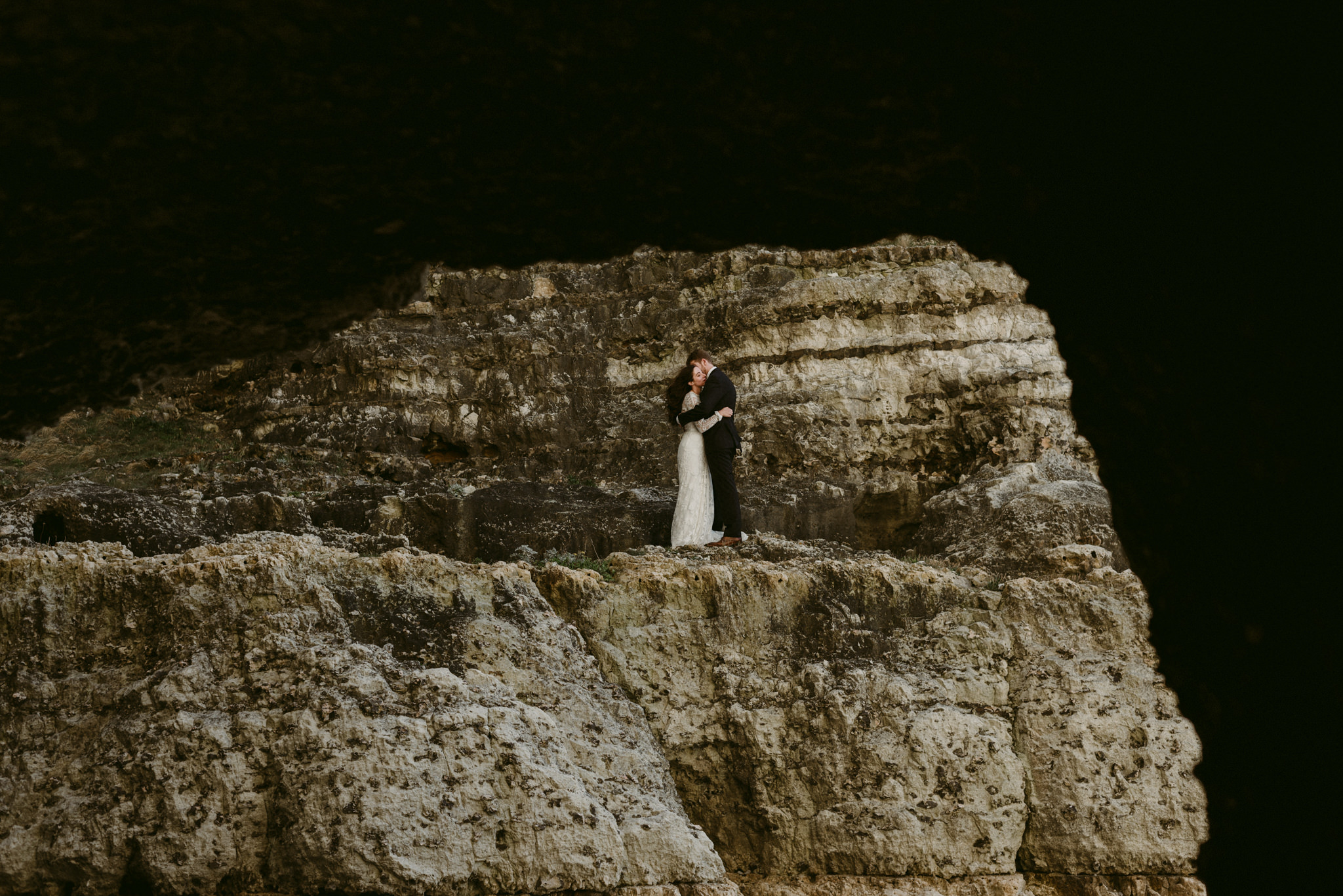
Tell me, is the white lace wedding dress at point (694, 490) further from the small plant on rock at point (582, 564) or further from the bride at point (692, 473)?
the small plant on rock at point (582, 564)

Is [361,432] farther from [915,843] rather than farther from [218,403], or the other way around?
[915,843]

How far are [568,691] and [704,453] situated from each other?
367 cm

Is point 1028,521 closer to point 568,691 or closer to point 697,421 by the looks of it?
point 697,421

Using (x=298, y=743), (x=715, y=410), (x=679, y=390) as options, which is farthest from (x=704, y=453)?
(x=298, y=743)

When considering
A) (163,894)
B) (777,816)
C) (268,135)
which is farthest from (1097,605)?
(268,135)

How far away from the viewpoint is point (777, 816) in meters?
8.66

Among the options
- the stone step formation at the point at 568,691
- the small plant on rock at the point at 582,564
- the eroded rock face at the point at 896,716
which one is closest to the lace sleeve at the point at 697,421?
the stone step formation at the point at 568,691

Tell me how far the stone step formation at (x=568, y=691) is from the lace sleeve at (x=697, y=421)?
1.19 metres

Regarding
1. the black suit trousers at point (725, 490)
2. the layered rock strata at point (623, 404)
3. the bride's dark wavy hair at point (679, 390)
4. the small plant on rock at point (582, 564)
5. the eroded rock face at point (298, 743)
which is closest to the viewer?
the eroded rock face at point (298, 743)

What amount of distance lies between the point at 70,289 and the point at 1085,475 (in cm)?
1133

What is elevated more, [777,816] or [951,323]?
[951,323]

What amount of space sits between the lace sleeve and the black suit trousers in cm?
19

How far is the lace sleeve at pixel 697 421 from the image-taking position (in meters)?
11.3

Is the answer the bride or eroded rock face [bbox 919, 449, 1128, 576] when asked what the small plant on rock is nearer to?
the bride
